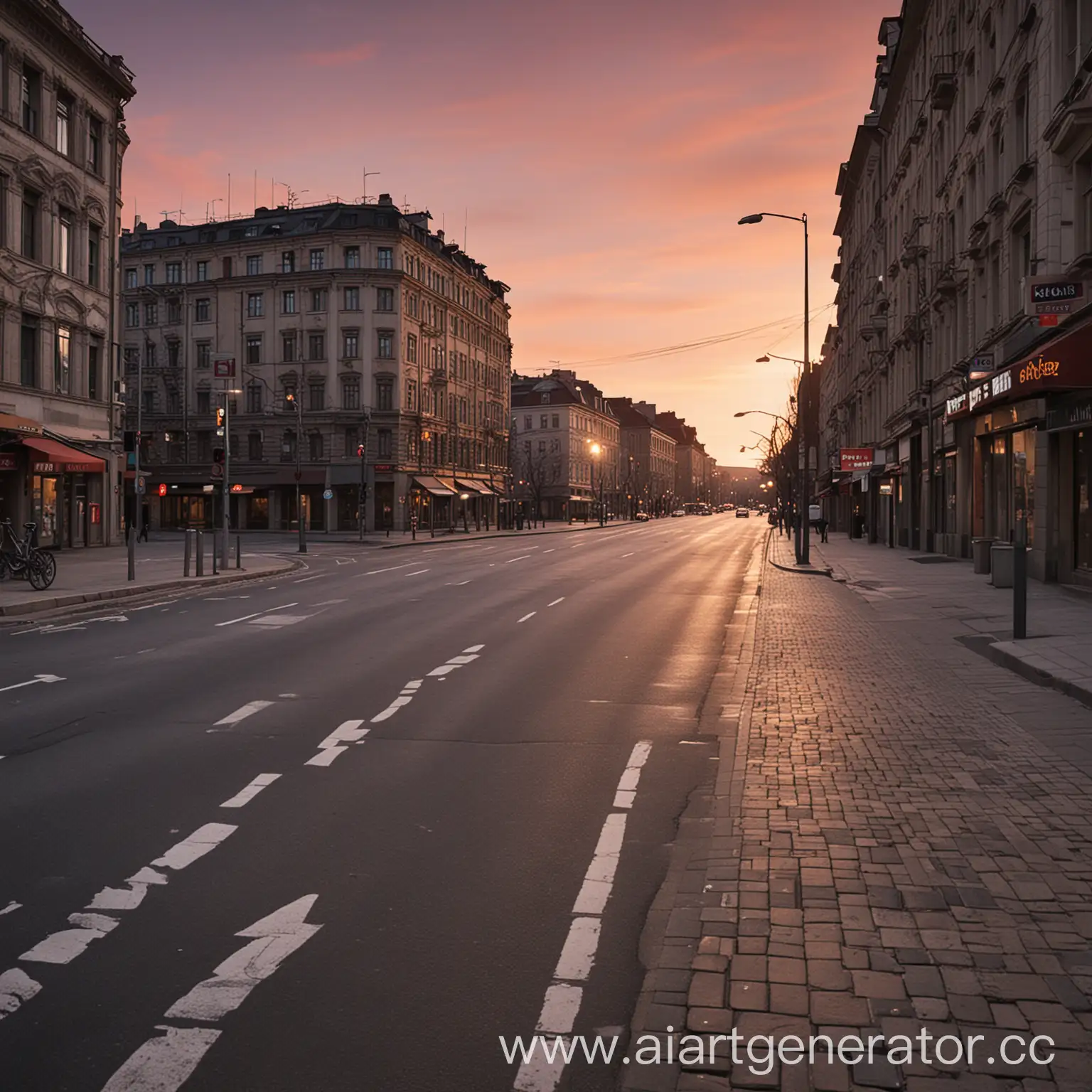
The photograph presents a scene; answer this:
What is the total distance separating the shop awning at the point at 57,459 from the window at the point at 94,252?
825 centimetres

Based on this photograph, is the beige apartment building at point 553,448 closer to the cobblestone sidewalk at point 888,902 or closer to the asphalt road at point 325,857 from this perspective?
the asphalt road at point 325,857

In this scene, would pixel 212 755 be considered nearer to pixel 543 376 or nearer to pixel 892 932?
pixel 892 932

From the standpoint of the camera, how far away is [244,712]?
9492 millimetres

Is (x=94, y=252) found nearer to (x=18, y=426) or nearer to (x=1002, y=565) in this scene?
(x=18, y=426)

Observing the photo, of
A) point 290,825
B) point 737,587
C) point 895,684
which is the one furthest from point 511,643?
point 737,587

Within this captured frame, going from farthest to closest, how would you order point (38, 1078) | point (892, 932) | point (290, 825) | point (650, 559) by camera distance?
point (650, 559) → point (290, 825) → point (892, 932) → point (38, 1078)

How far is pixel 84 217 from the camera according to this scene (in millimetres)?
37188

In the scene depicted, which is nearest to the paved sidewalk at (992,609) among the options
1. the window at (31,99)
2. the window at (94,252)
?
the window at (94,252)

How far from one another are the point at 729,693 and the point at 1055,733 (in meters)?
3.29

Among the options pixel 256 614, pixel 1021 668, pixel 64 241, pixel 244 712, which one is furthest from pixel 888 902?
pixel 64 241

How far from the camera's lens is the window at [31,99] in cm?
3353

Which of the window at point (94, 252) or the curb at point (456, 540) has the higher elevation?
the window at point (94, 252)

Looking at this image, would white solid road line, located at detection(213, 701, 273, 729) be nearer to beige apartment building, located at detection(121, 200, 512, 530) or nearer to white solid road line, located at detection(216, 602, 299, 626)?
white solid road line, located at detection(216, 602, 299, 626)

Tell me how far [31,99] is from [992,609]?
3352 centimetres
